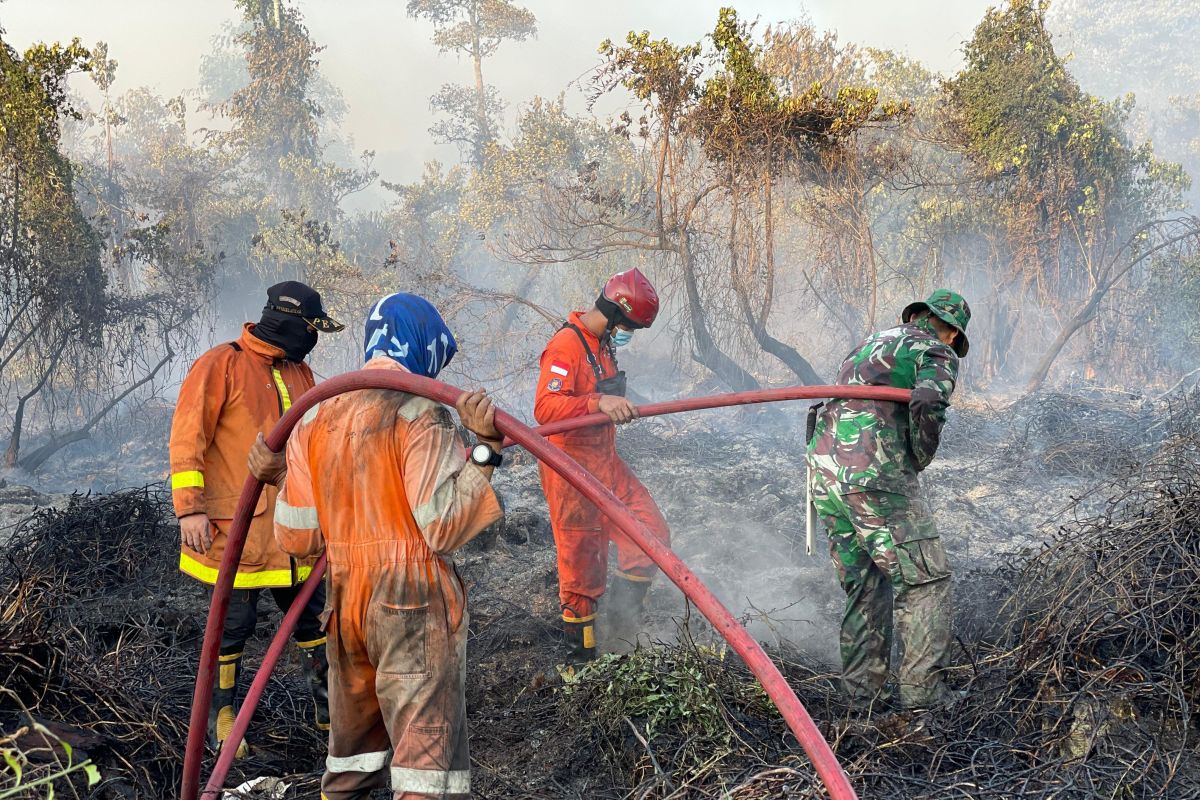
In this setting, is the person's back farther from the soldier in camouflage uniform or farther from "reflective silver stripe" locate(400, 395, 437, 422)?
the soldier in camouflage uniform

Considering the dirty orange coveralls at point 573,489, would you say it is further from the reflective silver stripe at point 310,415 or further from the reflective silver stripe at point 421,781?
the reflective silver stripe at point 421,781

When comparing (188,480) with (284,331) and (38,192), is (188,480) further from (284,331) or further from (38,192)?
(38,192)

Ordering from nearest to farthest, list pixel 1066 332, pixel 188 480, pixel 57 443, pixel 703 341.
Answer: pixel 188 480, pixel 57 443, pixel 703 341, pixel 1066 332

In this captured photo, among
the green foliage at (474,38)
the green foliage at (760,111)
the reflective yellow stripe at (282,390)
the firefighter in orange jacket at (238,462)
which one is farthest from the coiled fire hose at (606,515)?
the green foliage at (474,38)

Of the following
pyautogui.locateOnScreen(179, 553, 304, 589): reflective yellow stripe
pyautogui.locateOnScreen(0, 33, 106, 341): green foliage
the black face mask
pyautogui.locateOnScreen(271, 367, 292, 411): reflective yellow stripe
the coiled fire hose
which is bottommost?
pyautogui.locateOnScreen(179, 553, 304, 589): reflective yellow stripe

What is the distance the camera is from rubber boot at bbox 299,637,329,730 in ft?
13.6

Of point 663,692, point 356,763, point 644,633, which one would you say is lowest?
point 644,633

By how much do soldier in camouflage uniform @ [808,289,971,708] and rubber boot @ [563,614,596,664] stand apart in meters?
1.39

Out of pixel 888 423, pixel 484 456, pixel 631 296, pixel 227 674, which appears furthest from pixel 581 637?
pixel 484 456

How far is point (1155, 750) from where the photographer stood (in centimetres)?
Answer: 314

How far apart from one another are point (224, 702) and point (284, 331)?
1708 mm

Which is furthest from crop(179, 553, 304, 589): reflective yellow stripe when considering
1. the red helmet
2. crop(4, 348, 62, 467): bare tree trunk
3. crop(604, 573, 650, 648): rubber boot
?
crop(4, 348, 62, 467): bare tree trunk

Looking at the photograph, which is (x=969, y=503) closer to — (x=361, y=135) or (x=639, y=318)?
(x=639, y=318)

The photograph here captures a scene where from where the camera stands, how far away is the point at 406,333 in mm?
2672
